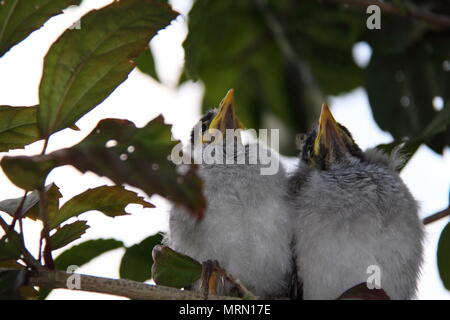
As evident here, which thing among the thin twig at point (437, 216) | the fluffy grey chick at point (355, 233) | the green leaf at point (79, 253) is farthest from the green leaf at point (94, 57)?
the thin twig at point (437, 216)

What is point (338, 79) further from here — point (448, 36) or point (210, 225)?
point (210, 225)

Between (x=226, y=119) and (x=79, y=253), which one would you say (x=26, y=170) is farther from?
(x=226, y=119)

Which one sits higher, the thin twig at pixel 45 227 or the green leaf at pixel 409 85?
the green leaf at pixel 409 85

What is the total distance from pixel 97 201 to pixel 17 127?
0.27 m

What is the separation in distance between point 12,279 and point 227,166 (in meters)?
0.78

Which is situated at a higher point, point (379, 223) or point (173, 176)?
point (173, 176)

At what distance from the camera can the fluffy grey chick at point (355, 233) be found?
6.17 ft

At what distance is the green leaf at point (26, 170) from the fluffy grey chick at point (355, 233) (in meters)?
0.79

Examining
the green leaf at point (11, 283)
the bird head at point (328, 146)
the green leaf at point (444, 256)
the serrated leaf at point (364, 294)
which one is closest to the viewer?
the green leaf at point (11, 283)

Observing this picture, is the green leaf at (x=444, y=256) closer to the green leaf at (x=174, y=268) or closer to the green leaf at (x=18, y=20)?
the green leaf at (x=174, y=268)

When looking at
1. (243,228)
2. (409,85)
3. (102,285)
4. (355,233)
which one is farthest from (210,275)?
(409,85)
